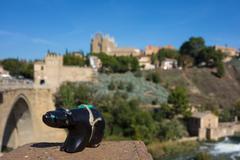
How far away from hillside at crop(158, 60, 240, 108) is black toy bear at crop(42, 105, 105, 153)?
37685 millimetres

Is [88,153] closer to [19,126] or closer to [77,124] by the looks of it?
[77,124]

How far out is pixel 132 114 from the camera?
26875 millimetres

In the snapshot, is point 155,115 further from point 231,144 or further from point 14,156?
point 14,156

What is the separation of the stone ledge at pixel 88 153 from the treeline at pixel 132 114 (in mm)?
20076

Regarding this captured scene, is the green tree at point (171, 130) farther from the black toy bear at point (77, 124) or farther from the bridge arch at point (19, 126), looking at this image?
the black toy bear at point (77, 124)

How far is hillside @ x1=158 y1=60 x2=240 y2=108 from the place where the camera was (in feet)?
146

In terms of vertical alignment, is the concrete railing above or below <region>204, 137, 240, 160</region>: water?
above

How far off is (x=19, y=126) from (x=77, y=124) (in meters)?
19.4

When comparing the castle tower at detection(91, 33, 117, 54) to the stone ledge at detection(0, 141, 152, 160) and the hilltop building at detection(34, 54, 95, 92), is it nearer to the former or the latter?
the hilltop building at detection(34, 54, 95, 92)

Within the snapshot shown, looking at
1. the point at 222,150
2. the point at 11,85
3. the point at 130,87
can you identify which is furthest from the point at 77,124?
the point at 130,87

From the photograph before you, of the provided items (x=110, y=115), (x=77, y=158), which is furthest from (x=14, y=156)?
(x=110, y=115)

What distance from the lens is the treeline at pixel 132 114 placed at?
25850 millimetres

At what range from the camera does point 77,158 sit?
413 centimetres

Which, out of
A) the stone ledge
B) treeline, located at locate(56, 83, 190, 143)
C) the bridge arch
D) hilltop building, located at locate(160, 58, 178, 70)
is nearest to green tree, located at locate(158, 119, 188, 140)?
treeline, located at locate(56, 83, 190, 143)
